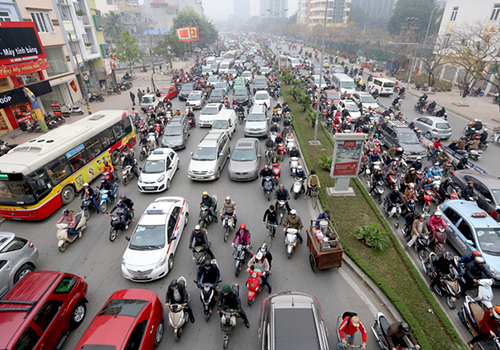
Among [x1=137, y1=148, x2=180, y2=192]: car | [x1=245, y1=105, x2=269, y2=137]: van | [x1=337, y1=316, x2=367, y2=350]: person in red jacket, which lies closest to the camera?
[x1=337, y1=316, x2=367, y2=350]: person in red jacket

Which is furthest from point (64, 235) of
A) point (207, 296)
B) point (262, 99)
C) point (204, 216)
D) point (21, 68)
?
point (262, 99)

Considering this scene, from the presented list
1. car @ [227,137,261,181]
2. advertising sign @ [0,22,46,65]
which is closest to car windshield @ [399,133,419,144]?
car @ [227,137,261,181]

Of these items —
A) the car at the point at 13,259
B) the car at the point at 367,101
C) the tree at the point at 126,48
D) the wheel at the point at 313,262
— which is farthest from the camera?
the tree at the point at 126,48

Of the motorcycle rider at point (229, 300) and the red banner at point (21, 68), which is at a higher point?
the red banner at point (21, 68)

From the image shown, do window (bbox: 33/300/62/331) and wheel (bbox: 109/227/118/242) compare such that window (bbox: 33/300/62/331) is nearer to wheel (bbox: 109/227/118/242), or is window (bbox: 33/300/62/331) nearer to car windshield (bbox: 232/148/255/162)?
wheel (bbox: 109/227/118/242)

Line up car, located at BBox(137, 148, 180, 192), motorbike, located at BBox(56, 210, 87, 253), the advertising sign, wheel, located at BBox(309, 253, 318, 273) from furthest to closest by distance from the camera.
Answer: the advertising sign, car, located at BBox(137, 148, 180, 192), motorbike, located at BBox(56, 210, 87, 253), wheel, located at BBox(309, 253, 318, 273)

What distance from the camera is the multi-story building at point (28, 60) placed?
65.2 ft

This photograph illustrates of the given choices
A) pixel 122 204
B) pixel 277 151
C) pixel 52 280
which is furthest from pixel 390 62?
pixel 52 280

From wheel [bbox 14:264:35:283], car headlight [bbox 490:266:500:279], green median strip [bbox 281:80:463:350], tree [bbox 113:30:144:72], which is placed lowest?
green median strip [bbox 281:80:463:350]

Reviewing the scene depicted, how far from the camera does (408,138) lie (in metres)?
17.0

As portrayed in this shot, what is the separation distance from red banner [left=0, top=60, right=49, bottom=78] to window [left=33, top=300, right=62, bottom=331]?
20.4m

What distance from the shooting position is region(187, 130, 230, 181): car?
578 inches

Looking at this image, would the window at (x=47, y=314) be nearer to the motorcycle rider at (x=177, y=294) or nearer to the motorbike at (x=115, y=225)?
the motorcycle rider at (x=177, y=294)

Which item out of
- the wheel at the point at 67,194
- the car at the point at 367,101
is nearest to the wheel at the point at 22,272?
the wheel at the point at 67,194
